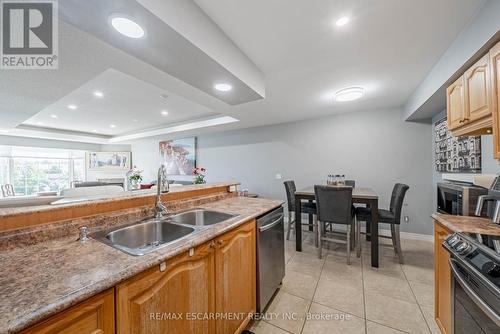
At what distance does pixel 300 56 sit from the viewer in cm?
193

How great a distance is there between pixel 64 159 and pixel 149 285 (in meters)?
8.28

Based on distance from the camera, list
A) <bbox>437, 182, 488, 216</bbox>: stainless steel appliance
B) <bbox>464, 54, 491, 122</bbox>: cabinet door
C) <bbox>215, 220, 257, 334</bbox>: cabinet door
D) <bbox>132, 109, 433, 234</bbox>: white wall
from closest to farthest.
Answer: <bbox>215, 220, 257, 334</bbox>: cabinet door, <bbox>464, 54, 491, 122</bbox>: cabinet door, <bbox>437, 182, 488, 216</bbox>: stainless steel appliance, <bbox>132, 109, 433, 234</bbox>: white wall

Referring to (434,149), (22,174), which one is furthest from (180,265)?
(22,174)

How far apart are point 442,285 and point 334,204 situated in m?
1.29

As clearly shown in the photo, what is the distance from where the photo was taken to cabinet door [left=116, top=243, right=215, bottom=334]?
30.4 inches

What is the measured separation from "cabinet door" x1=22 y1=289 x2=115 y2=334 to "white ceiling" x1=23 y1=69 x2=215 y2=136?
108 inches

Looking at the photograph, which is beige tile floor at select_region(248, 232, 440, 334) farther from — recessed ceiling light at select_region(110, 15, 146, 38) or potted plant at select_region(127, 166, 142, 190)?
recessed ceiling light at select_region(110, 15, 146, 38)

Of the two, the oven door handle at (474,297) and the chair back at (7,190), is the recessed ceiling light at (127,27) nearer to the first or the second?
the oven door handle at (474,297)

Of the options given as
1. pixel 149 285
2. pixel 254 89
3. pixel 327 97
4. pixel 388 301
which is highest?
pixel 327 97

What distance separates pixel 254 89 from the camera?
2090mm

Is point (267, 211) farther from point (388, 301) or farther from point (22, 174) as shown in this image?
point (22, 174)

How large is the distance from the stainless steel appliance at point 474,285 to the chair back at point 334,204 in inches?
52.7

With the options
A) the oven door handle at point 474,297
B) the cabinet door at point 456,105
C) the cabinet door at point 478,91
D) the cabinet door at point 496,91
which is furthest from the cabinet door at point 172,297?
the cabinet door at point 456,105

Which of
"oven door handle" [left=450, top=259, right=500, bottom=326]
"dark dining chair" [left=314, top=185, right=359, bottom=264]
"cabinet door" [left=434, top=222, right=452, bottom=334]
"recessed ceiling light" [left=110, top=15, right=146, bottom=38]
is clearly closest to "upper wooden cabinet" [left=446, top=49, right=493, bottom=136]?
"cabinet door" [left=434, top=222, right=452, bottom=334]
